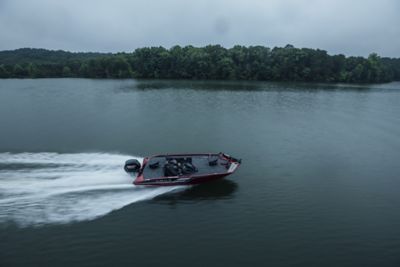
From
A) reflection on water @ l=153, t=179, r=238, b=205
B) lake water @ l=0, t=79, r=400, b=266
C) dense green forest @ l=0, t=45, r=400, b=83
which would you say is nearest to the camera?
lake water @ l=0, t=79, r=400, b=266

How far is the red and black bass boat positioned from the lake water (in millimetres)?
688

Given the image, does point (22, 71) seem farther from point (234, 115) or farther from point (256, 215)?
point (256, 215)

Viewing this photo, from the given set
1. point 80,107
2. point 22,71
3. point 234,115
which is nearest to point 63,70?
point 22,71

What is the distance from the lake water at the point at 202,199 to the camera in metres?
16.1

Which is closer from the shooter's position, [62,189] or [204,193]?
A: [62,189]

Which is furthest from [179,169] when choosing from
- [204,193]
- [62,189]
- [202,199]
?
[62,189]

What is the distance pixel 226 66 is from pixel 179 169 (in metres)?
90.7

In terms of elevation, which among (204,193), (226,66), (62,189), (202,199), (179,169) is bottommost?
(202,199)

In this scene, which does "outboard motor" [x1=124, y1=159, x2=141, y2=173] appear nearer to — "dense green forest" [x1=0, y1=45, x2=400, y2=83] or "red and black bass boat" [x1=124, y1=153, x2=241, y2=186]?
"red and black bass boat" [x1=124, y1=153, x2=241, y2=186]

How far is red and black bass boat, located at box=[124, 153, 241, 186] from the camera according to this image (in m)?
22.0

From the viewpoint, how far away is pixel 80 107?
170 ft

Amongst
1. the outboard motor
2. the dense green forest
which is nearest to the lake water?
the outboard motor

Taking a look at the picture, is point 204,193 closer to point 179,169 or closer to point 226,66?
point 179,169

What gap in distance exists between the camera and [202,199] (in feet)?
70.1
